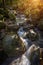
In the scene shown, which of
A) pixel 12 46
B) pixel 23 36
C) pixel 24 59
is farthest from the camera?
pixel 23 36

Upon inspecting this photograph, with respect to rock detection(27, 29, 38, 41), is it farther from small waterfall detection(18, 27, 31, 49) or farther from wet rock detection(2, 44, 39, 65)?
wet rock detection(2, 44, 39, 65)

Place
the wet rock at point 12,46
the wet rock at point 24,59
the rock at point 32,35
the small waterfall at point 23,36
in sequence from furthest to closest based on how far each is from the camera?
the rock at point 32,35, the small waterfall at point 23,36, the wet rock at point 12,46, the wet rock at point 24,59

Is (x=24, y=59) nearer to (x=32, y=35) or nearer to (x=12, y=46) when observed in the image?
(x=12, y=46)

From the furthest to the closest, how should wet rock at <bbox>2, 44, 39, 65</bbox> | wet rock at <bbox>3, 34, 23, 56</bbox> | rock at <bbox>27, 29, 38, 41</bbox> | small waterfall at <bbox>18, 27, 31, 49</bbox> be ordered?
rock at <bbox>27, 29, 38, 41</bbox> → small waterfall at <bbox>18, 27, 31, 49</bbox> → wet rock at <bbox>3, 34, 23, 56</bbox> → wet rock at <bbox>2, 44, 39, 65</bbox>

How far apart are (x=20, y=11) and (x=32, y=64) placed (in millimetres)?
7535

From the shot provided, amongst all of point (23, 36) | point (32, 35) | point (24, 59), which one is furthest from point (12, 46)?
point (32, 35)

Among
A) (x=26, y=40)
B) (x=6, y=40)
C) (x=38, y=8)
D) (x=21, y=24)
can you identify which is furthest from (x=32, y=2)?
(x=6, y=40)

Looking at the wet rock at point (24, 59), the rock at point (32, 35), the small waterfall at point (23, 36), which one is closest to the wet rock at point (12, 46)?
the wet rock at point (24, 59)

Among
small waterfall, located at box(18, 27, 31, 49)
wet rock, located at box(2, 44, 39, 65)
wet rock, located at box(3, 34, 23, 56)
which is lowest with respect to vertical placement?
small waterfall, located at box(18, 27, 31, 49)

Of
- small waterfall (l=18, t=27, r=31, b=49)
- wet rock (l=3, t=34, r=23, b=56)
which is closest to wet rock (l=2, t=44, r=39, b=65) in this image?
wet rock (l=3, t=34, r=23, b=56)

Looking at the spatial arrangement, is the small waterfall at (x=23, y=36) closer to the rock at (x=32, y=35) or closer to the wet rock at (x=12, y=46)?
the rock at (x=32, y=35)

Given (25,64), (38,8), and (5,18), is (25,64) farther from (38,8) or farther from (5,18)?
(38,8)

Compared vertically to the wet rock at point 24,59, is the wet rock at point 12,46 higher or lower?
higher

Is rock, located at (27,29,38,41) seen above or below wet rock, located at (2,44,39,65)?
below
